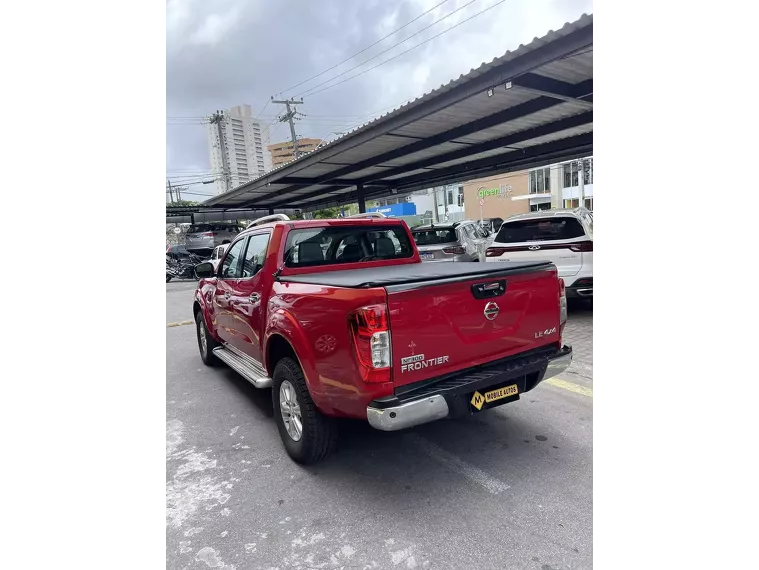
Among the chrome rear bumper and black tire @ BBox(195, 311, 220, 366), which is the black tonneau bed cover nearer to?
the chrome rear bumper

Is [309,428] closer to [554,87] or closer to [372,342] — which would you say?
[372,342]

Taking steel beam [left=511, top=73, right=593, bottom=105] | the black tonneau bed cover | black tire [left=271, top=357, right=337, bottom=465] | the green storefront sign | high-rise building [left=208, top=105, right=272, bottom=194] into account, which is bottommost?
black tire [left=271, top=357, right=337, bottom=465]

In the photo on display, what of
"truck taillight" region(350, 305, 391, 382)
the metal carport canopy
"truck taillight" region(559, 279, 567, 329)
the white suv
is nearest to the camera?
"truck taillight" region(350, 305, 391, 382)

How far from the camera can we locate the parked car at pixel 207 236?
21.1 meters

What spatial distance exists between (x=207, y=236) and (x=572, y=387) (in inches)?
790

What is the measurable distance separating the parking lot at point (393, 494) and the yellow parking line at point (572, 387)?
6cm

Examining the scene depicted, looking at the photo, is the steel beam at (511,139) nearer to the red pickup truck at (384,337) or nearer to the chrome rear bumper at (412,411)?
the red pickup truck at (384,337)

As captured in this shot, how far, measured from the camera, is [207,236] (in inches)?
855

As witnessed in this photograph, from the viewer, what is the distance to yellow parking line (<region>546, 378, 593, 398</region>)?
4.49 metres

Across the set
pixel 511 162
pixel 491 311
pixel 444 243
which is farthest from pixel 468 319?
pixel 511 162

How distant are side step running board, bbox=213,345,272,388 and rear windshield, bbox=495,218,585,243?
520 cm

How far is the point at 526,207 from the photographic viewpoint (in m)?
41.6

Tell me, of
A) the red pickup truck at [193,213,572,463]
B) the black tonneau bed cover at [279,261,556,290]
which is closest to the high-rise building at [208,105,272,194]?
the red pickup truck at [193,213,572,463]
